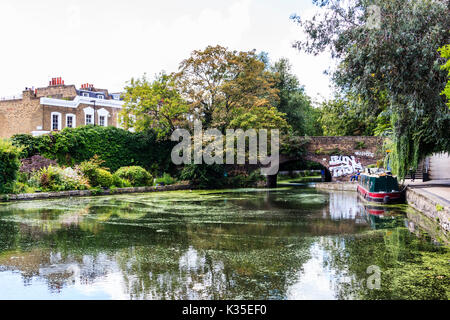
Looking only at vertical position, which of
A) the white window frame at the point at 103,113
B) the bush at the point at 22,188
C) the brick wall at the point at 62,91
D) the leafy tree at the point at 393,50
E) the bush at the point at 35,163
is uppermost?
the brick wall at the point at 62,91

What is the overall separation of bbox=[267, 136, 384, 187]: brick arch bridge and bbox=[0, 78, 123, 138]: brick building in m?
14.2

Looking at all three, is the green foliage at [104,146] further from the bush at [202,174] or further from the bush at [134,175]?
the bush at [202,174]

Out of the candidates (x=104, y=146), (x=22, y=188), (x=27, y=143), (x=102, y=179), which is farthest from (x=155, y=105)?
(x=22, y=188)

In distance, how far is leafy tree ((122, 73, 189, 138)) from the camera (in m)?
24.1

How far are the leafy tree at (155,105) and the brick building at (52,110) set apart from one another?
231 inches

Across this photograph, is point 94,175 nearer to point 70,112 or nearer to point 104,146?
point 104,146

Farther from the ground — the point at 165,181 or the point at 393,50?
the point at 393,50

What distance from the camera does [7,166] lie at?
632 inches

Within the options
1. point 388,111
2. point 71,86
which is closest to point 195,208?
point 388,111

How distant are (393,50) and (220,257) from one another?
689 cm

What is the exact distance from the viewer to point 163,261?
6098mm

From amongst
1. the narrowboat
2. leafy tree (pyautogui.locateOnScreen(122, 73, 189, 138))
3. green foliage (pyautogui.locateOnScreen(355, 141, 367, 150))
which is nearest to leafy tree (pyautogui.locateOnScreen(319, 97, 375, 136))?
green foliage (pyautogui.locateOnScreen(355, 141, 367, 150))

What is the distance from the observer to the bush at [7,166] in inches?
623

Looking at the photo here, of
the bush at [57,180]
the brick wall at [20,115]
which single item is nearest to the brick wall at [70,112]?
the brick wall at [20,115]
